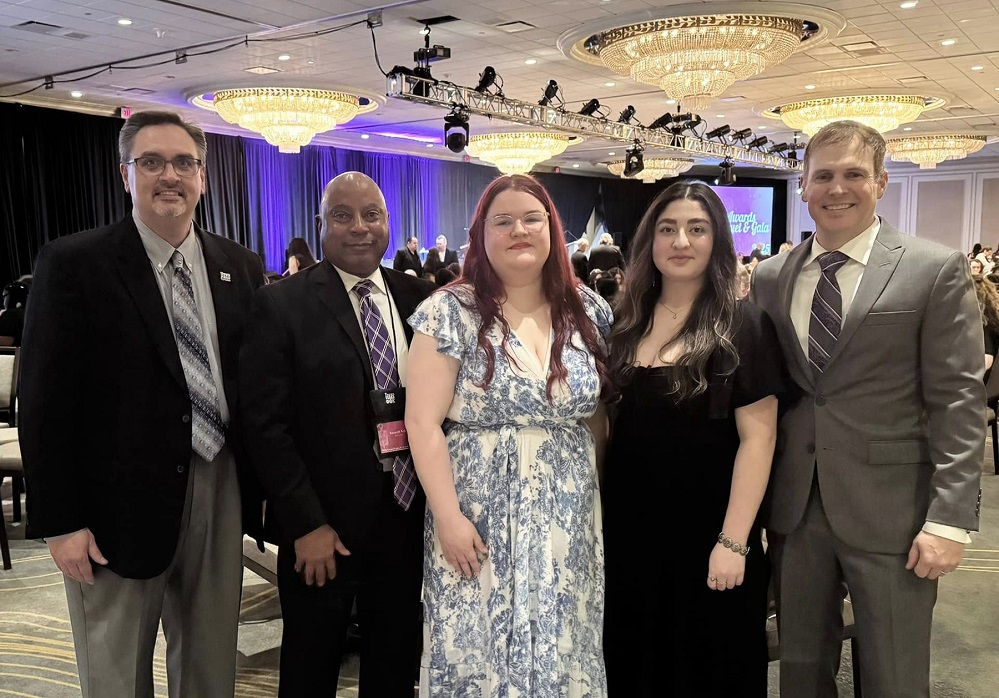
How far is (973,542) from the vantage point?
4.43m

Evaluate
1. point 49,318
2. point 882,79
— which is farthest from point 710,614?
point 882,79

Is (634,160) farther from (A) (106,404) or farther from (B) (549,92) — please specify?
(A) (106,404)

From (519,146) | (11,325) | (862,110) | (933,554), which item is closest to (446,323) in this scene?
(933,554)

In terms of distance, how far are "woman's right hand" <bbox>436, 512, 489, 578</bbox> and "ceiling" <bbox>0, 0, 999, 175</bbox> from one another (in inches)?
204

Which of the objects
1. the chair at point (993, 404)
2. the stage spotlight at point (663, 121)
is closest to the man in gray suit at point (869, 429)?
the chair at point (993, 404)

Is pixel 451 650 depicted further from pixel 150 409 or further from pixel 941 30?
pixel 941 30

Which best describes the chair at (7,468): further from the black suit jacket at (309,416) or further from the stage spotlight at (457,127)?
the stage spotlight at (457,127)

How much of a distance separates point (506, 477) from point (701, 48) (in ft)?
18.5

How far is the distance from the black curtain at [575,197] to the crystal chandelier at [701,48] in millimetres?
12784

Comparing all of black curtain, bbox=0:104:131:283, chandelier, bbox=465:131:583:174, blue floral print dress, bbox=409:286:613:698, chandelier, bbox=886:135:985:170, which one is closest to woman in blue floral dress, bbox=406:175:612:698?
blue floral print dress, bbox=409:286:613:698

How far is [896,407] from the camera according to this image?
197 cm

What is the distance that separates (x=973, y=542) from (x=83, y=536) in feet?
14.4

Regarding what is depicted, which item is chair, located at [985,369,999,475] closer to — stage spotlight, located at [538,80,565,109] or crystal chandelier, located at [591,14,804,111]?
crystal chandelier, located at [591,14,804,111]

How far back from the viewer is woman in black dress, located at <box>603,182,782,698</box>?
1.95 m
